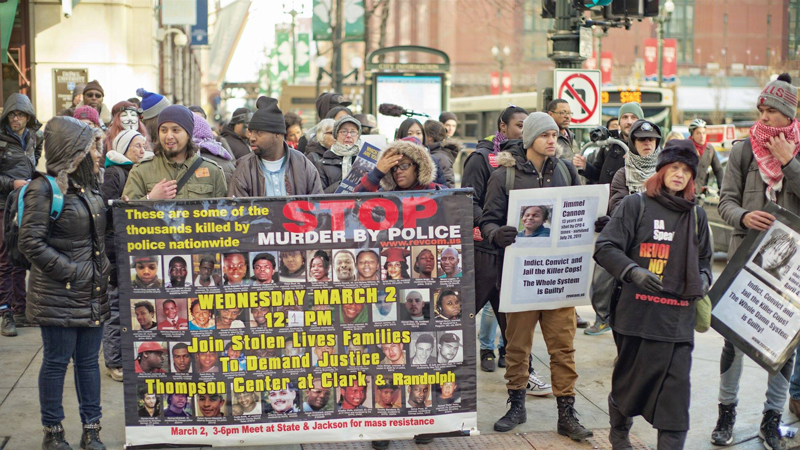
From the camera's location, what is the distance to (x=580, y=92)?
10.1 m

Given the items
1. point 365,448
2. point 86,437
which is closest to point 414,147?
point 365,448

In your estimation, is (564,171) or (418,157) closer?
(418,157)

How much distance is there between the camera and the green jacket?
5766mm

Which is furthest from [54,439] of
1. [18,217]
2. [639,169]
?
[639,169]

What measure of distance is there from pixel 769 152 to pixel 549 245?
151 cm

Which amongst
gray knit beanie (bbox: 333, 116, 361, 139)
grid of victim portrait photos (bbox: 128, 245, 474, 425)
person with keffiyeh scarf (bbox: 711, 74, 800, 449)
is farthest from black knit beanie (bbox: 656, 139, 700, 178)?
gray knit beanie (bbox: 333, 116, 361, 139)

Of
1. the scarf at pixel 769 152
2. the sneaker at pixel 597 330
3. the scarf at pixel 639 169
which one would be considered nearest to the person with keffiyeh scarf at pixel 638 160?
the scarf at pixel 639 169

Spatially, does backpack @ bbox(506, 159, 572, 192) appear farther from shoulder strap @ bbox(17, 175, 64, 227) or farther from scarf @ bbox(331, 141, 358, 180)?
shoulder strap @ bbox(17, 175, 64, 227)

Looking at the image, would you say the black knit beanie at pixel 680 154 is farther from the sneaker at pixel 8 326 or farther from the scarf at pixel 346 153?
the sneaker at pixel 8 326

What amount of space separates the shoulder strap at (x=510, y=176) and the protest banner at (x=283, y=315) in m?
0.81

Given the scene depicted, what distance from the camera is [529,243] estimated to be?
5648 mm

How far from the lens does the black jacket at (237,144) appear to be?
10.1 metres

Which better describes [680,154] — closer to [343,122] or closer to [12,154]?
[343,122]

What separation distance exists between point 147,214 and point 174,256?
274 mm
